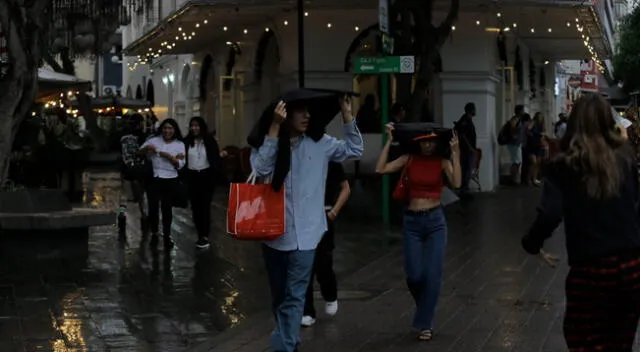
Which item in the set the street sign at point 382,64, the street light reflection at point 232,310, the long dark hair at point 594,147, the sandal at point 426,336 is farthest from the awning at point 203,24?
the long dark hair at point 594,147

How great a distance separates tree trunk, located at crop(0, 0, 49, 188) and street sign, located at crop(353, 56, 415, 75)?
474cm

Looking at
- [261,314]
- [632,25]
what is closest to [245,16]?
[261,314]

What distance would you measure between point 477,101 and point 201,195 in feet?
36.0

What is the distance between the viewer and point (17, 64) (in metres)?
12.6

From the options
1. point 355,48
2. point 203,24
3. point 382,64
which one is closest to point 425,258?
point 382,64

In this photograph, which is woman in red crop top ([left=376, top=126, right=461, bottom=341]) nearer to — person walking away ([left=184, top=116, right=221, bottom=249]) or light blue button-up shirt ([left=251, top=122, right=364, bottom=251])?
light blue button-up shirt ([left=251, top=122, right=364, bottom=251])

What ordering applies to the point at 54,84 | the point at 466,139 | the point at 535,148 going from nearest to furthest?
the point at 466,139
the point at 54,84
the point at 535,148

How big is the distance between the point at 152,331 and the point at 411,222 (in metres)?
2.19

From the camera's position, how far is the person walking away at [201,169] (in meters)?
14.4

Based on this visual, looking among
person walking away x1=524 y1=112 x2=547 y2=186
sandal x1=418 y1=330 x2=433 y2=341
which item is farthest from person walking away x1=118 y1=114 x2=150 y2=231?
person walking away x1=524 y1=112 x2=547 y2=186

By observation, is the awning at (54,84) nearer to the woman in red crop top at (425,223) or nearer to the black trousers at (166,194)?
the black trousers at (166,194)

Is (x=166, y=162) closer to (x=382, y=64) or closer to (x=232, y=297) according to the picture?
(x=382, y=64)

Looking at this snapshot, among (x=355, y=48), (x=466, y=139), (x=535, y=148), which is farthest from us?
(x=535, y=148)

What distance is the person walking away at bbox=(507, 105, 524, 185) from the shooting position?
84.2 feet
